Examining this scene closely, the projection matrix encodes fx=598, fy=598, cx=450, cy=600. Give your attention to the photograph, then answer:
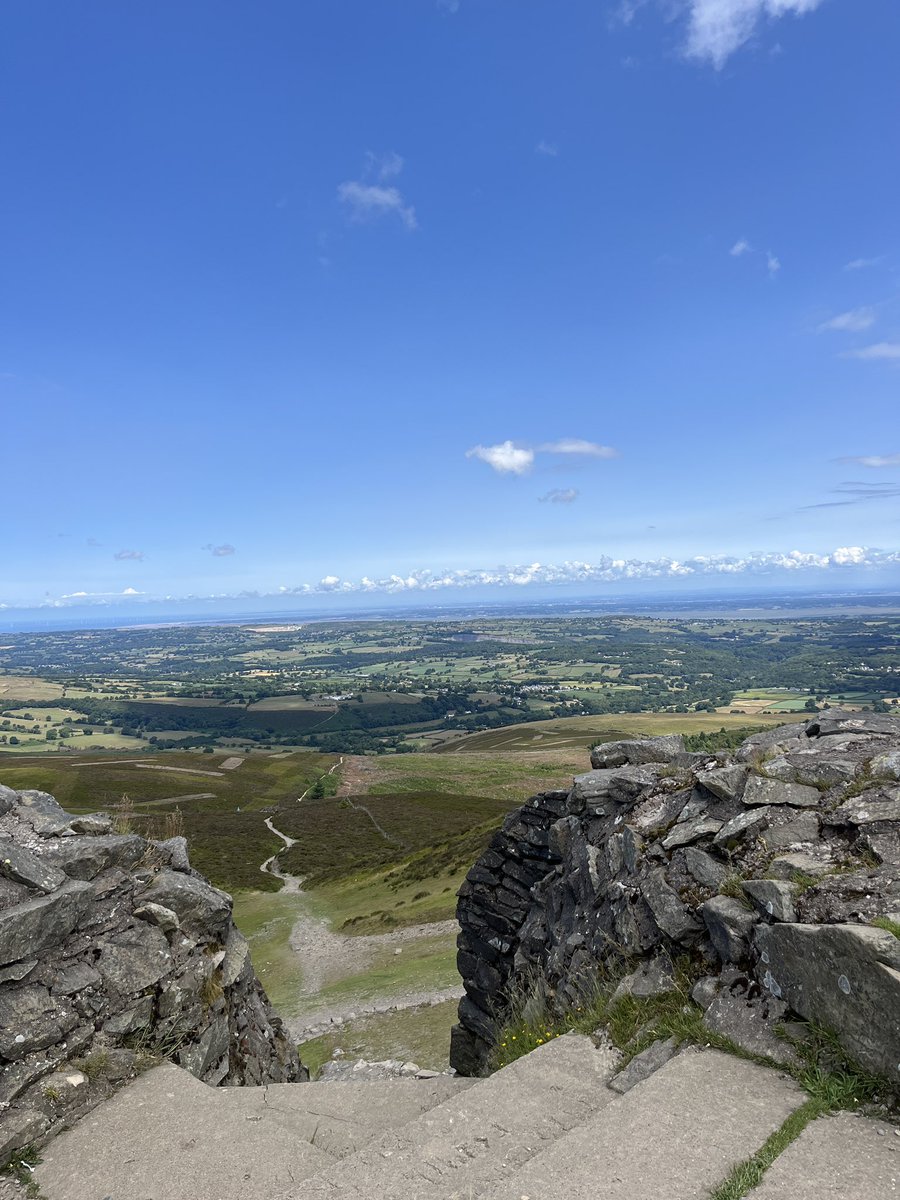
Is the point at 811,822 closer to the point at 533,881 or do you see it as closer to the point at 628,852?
the point at 628,852

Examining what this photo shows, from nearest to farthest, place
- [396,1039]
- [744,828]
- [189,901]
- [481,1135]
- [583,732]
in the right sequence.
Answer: [481,1135], [744,828], [189,901], [396,1039], [583,732]

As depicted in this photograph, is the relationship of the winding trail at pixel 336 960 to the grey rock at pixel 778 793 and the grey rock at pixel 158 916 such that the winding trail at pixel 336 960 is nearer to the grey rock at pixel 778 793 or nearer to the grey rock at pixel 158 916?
the grey rock at pixel 158 916

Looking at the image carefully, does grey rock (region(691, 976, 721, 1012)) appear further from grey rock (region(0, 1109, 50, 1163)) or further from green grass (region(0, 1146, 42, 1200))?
grey rock (region(0, 1109, 50, 1163))

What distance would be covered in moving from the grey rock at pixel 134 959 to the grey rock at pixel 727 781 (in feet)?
39.0

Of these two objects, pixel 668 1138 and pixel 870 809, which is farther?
pixel 870 809

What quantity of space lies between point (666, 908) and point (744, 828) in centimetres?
207

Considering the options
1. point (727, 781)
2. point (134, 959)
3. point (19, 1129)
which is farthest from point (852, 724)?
point (19, 1129)

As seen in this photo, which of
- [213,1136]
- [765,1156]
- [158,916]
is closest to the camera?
[765,1156]

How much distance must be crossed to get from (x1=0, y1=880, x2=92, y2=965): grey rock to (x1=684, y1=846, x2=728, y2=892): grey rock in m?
11.8

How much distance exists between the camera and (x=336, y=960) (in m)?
38.1

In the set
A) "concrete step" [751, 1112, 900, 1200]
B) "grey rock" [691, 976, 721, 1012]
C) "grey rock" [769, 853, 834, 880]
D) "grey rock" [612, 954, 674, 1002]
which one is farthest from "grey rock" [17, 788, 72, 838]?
"grey rock" [769, 853, 834, 880]

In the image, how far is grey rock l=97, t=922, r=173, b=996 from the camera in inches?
451

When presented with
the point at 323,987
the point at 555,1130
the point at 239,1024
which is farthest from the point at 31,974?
the point at 323,987

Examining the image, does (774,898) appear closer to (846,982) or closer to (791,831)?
(846,982)
